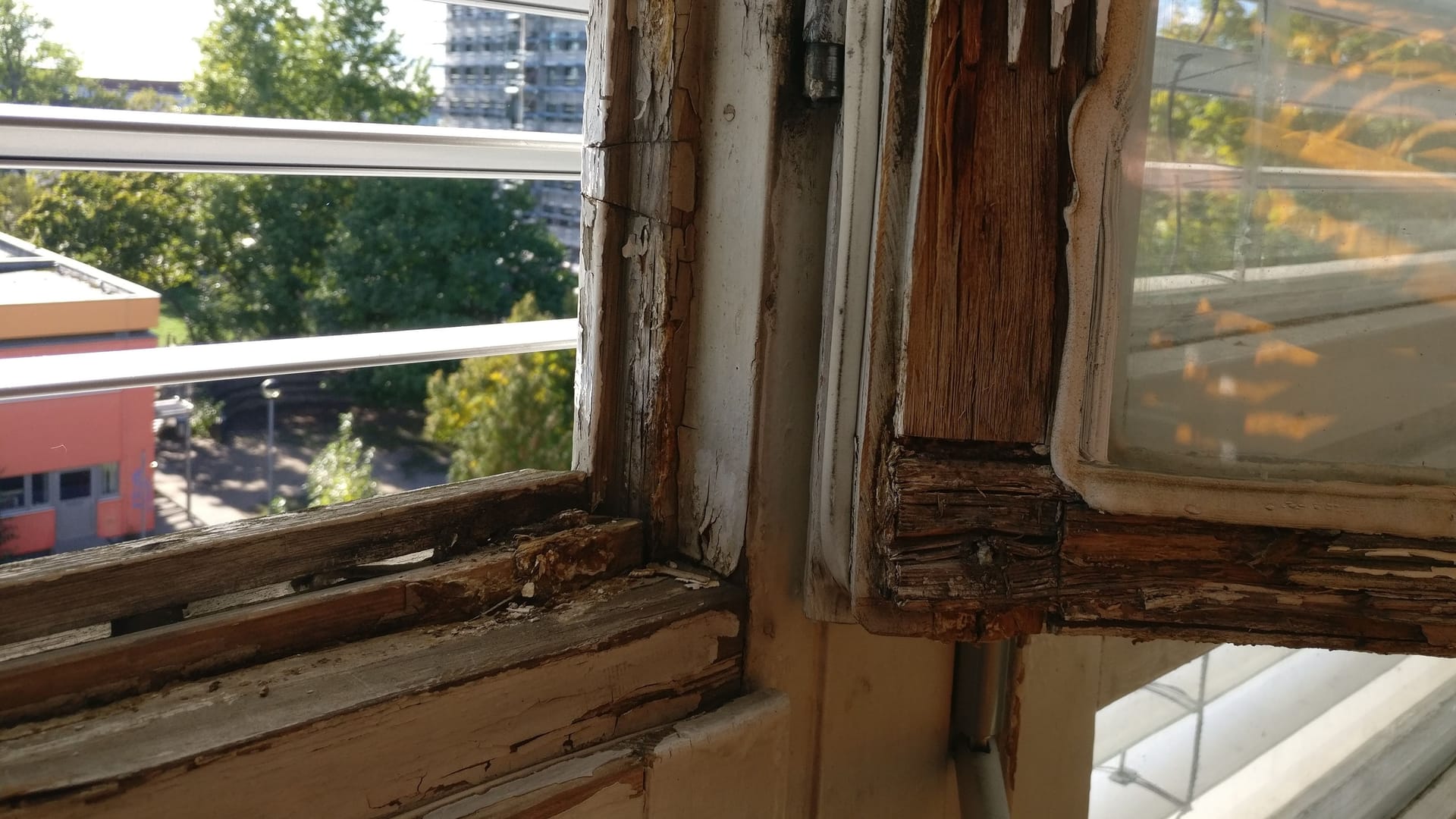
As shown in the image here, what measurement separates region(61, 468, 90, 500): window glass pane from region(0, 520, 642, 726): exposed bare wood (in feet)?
3.43

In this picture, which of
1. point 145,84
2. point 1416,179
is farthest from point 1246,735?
point 145,84

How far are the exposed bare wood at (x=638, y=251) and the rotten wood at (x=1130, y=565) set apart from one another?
248 millimetres

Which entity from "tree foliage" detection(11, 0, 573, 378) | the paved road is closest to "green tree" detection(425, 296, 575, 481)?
the paved road

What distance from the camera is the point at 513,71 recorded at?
945cm

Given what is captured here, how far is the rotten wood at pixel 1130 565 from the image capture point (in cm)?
73

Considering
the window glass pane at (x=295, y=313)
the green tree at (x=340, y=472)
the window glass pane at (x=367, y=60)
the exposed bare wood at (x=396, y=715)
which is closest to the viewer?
the exposed bare wood at (x=396, y=715)

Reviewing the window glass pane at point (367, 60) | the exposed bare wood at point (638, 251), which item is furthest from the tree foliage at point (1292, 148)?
the window glass pane at point (367, 60)

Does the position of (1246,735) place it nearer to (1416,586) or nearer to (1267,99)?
(1416,586)

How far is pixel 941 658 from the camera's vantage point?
3.57ft

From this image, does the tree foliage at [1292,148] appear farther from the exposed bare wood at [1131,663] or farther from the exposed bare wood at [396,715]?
the exposed bare wood at [1131,663]

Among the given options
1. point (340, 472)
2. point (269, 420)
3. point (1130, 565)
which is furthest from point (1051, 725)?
point (340, 472)

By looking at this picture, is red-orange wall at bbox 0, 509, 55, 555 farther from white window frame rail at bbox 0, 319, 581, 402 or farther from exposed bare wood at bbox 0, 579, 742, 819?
exposed bare wood at bbox 0, 579, 742, 819

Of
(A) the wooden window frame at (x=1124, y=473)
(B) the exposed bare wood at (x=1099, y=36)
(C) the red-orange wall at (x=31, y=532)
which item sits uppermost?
(B) the exposed bare wood at (x=1099, y=36)

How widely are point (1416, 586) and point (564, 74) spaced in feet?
29.6
